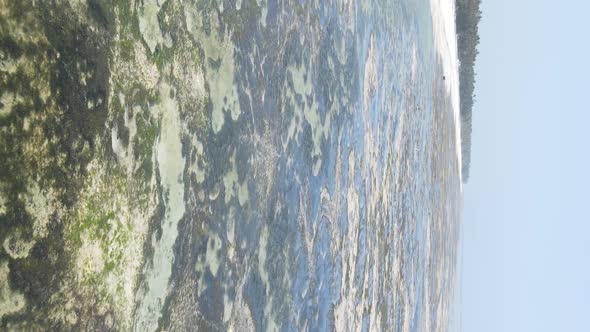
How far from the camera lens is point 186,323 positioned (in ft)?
7.61

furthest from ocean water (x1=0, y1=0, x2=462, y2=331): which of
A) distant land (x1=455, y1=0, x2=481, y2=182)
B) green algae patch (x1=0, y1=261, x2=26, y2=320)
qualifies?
distant land (x1=455, y1=0, x2=481, y2=182)

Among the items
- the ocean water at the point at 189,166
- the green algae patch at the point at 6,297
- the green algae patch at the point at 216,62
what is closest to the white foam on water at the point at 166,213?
the ocean water at the point at 189,166

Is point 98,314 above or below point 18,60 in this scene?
below

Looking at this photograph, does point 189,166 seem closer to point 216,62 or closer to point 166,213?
point 166,213

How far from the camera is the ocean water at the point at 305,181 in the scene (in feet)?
8.60

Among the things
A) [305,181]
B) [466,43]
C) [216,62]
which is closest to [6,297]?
[216,62]

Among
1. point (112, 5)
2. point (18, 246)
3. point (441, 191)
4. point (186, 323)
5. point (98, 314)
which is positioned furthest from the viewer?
point (441, 191)

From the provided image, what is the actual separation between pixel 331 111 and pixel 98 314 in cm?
285

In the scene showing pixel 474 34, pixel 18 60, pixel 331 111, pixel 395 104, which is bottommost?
pixel 18 60

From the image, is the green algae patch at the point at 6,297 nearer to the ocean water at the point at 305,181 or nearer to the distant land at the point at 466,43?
the ocean water at the point at 305,181

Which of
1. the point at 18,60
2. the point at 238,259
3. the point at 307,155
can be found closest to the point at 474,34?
the point at 307,155

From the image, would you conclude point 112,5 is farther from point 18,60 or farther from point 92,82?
point 18,60

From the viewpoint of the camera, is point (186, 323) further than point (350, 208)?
No

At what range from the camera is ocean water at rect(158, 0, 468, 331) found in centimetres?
262
